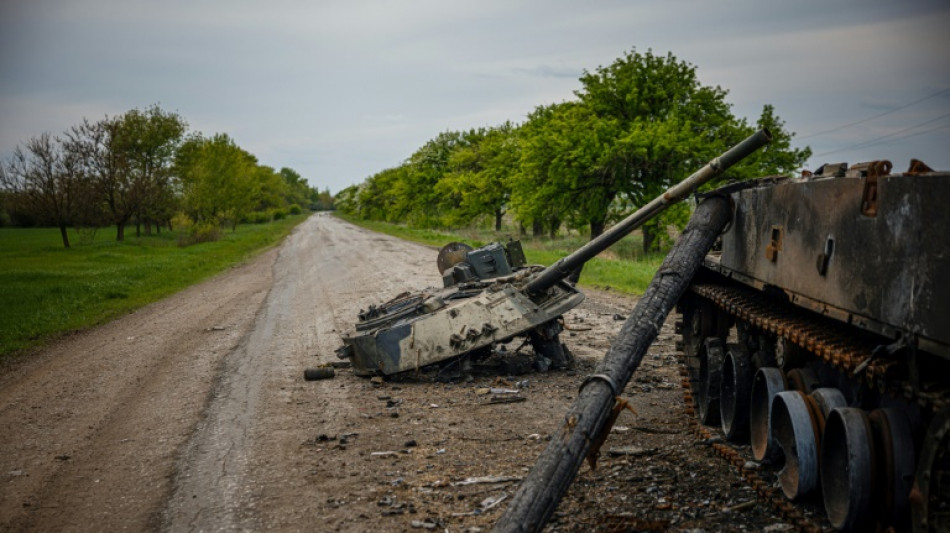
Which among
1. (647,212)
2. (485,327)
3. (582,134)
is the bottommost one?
(485,327)

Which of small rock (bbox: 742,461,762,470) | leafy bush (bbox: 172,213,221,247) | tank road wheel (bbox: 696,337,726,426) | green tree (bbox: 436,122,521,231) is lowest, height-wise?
small rock (bbox: 742,461,762,470)

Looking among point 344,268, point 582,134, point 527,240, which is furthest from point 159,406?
point 527,240

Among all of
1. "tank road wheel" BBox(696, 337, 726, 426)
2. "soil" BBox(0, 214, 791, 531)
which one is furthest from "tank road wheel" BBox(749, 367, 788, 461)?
"tank road wheel" BBox(696, 337, 726, 426)

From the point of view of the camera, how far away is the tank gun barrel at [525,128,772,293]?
7.80m

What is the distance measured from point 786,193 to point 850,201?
1199mm

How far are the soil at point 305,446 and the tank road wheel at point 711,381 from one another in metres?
0.27

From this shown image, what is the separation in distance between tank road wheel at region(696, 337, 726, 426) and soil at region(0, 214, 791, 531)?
274mm

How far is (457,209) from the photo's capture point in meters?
46.6

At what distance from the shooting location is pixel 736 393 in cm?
683

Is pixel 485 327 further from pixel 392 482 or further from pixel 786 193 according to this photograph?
pixel 786 193

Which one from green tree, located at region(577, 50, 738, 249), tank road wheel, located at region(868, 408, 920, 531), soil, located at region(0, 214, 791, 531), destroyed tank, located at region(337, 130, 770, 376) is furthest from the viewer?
green tree, located at region(577, 50, 738, 249)

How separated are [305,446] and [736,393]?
4.10 m

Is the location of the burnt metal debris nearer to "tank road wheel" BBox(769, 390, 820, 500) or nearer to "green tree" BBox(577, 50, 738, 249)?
"tank road wheel" BBox(769, 390, 820, 500)

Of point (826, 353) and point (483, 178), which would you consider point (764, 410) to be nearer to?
point (826, 353)
